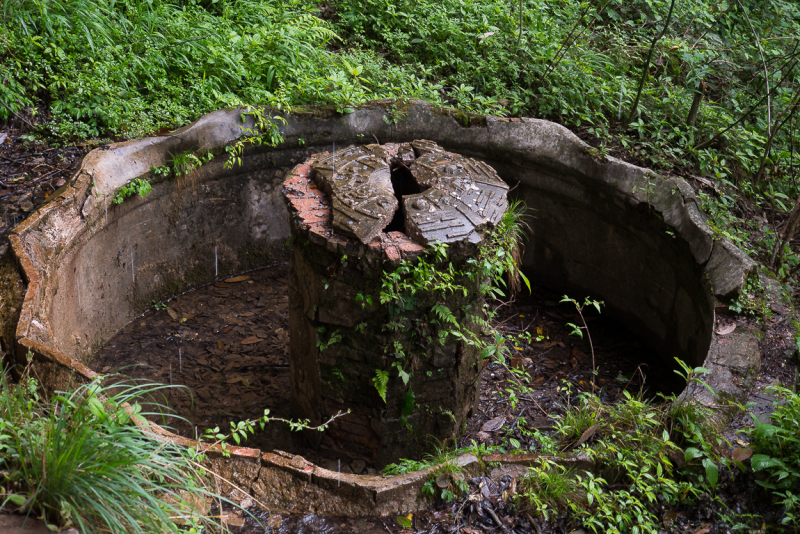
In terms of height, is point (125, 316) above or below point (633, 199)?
below

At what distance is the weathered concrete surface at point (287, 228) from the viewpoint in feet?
12.3

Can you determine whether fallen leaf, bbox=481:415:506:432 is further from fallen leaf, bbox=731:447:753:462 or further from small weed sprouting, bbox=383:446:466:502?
fallen leaf, bbox=731:447:753:462

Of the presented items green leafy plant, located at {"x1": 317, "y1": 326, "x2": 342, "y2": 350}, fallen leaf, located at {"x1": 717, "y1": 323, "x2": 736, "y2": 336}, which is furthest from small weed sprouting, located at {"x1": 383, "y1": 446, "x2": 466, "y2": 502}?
fallen leaf, located at {"x1": 717, "y1": 323, "x2": 736, "y2": 336}

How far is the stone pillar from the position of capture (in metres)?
3.02

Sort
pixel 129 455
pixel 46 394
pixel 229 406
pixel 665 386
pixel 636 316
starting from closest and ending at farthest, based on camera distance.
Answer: pixel 129 455, pixel 46 394, pixel 229 406, pixel 665 386, pixel 636 316

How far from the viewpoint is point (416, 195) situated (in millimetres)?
3262

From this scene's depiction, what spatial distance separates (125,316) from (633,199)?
3803 mm

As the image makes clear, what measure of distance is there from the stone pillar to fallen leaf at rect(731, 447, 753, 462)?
1.33m

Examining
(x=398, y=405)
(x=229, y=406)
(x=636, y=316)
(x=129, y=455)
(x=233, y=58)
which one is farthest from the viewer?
(x=233, y=58)

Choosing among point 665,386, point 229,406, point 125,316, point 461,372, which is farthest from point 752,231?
point 125,316

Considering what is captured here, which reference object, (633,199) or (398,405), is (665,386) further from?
(398,405)

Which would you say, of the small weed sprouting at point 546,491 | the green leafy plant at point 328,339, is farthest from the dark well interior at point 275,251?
the small weed sprouting at point 546,491

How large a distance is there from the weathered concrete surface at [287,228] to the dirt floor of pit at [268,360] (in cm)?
18

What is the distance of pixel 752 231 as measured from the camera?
4.46 m
